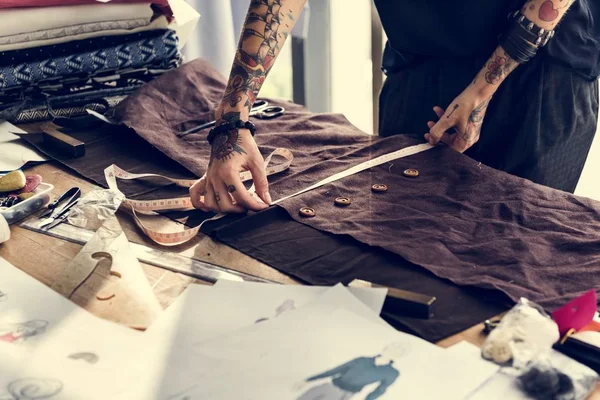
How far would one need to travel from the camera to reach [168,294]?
3.05 feet

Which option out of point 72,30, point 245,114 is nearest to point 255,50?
point 245,114

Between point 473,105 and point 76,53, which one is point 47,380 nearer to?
point 473,105

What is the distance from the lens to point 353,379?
2.37ft

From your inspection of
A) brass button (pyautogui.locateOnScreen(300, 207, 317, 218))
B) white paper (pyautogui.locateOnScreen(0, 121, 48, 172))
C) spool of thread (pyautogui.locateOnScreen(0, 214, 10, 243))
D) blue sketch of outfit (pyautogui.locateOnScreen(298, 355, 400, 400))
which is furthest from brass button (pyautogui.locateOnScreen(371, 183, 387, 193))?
white paper (pyautogui.locateOnScreen(0, 121, 48, 172))

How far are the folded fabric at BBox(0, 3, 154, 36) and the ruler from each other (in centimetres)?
62

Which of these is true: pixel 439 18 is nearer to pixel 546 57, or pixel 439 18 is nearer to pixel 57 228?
pixel 546 57

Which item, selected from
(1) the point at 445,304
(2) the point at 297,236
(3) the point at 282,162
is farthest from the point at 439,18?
(1) the point at 445,304

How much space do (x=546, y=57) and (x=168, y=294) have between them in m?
0.88

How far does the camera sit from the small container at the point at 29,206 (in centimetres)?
116

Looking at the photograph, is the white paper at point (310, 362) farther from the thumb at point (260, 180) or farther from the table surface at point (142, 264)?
the thumb at point (260, 180)

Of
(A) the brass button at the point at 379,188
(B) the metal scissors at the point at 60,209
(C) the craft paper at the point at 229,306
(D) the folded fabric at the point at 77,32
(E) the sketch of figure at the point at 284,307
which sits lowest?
(B) the metal scissors at the point at 60,209

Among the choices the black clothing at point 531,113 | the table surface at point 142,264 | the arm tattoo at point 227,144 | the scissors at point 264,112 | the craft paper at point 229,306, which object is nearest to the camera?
the craft paper at point 229,306

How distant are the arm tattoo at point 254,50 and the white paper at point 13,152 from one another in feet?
1.47

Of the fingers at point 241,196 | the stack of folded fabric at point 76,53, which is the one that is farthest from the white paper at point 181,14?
the fingers at point 241,196
